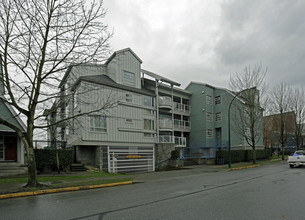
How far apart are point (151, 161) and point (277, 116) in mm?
23979

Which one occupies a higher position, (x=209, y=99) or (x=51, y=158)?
(x=209, y=99)

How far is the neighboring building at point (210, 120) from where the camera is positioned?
33062 mm

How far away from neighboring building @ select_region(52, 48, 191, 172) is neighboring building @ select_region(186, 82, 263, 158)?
4.52 meters

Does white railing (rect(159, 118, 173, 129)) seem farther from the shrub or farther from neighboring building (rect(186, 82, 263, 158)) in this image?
neighboring building (rect(186, 82, 263, 158))

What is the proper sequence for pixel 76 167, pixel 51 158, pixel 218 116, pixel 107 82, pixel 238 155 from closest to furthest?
pixel 51 158, pixel 76 167, pixel 107 82, pixel 238 155, pixel 218 116

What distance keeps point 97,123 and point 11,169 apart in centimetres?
768

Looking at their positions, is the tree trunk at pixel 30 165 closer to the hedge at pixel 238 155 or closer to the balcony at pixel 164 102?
the balcony at pixel 164 102

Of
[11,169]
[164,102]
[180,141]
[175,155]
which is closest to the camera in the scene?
[11,169]

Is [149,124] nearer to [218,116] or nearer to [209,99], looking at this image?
[209,99]

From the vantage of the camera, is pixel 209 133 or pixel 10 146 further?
pixel 209 133

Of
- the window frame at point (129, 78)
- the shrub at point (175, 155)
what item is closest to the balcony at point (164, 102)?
the window frame at point (129, 78)

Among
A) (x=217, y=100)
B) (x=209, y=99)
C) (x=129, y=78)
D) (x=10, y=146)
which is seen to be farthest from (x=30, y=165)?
(x=217, y=100)

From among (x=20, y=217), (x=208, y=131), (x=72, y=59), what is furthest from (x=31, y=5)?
(x=208, y=131)

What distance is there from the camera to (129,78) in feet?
84.2
